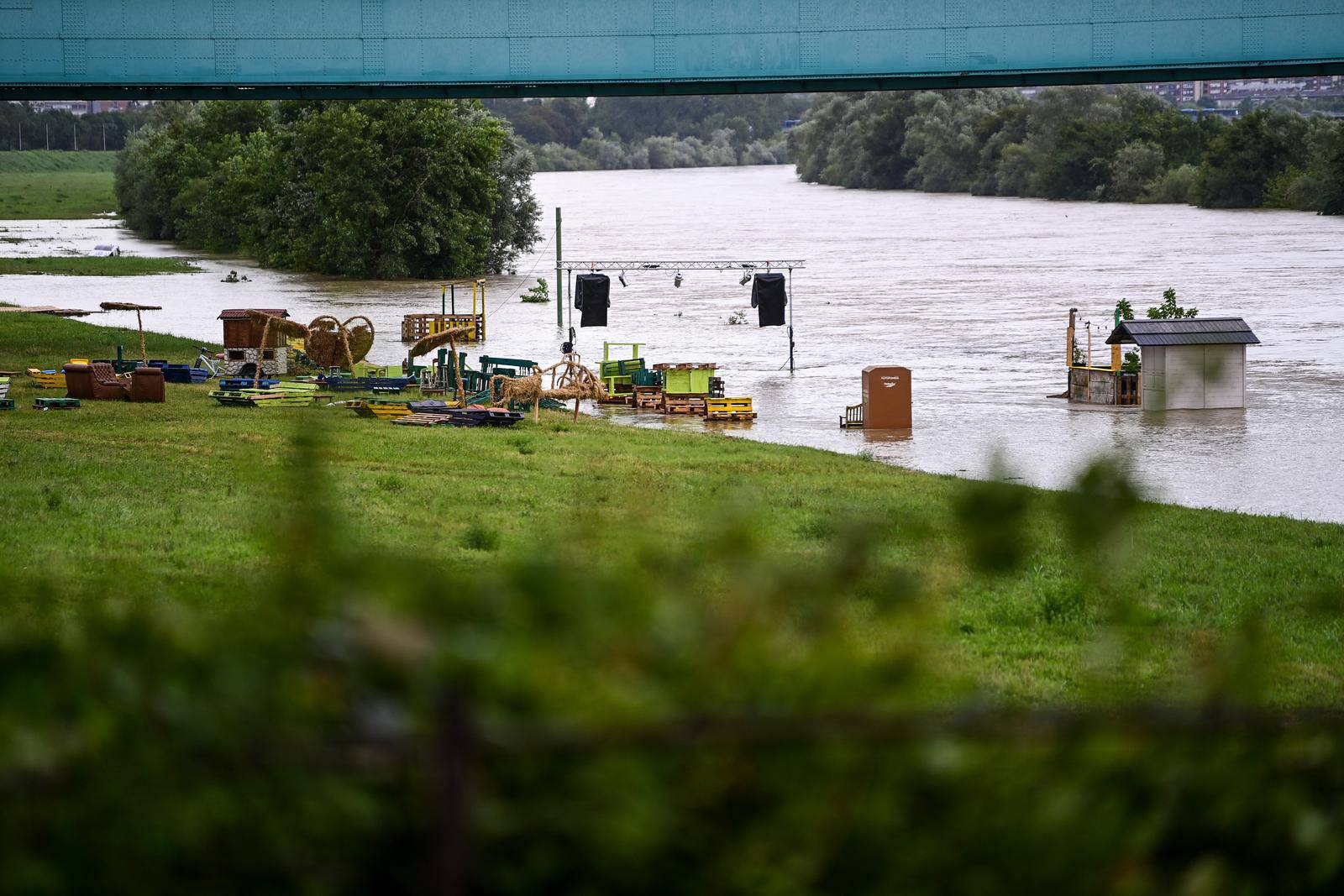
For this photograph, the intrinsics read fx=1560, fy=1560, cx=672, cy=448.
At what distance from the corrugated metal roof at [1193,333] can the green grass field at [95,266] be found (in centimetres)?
4630

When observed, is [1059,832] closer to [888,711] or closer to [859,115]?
[888,711]

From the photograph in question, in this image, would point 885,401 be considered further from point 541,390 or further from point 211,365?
point 211,365

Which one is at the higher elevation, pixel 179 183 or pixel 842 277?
pixel 179 183

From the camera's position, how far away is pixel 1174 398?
27875 mm

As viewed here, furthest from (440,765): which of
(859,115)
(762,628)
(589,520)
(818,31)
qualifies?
(859,115)

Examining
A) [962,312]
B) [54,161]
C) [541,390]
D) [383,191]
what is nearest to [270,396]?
[541,390]

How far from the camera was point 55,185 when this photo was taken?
148 meters

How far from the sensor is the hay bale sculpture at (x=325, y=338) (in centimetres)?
3112

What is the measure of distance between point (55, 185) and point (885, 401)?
13854 centimetres

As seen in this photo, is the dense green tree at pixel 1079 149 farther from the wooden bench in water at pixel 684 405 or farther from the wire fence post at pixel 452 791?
the wire fence post at pixel 452 791

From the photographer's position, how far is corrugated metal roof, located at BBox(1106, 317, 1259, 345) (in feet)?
88.7

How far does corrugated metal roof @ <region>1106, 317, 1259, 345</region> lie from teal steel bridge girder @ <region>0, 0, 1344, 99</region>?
14.2 feet

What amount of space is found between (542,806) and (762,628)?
46 centimetres

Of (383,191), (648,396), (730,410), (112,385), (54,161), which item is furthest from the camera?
(54,161)
